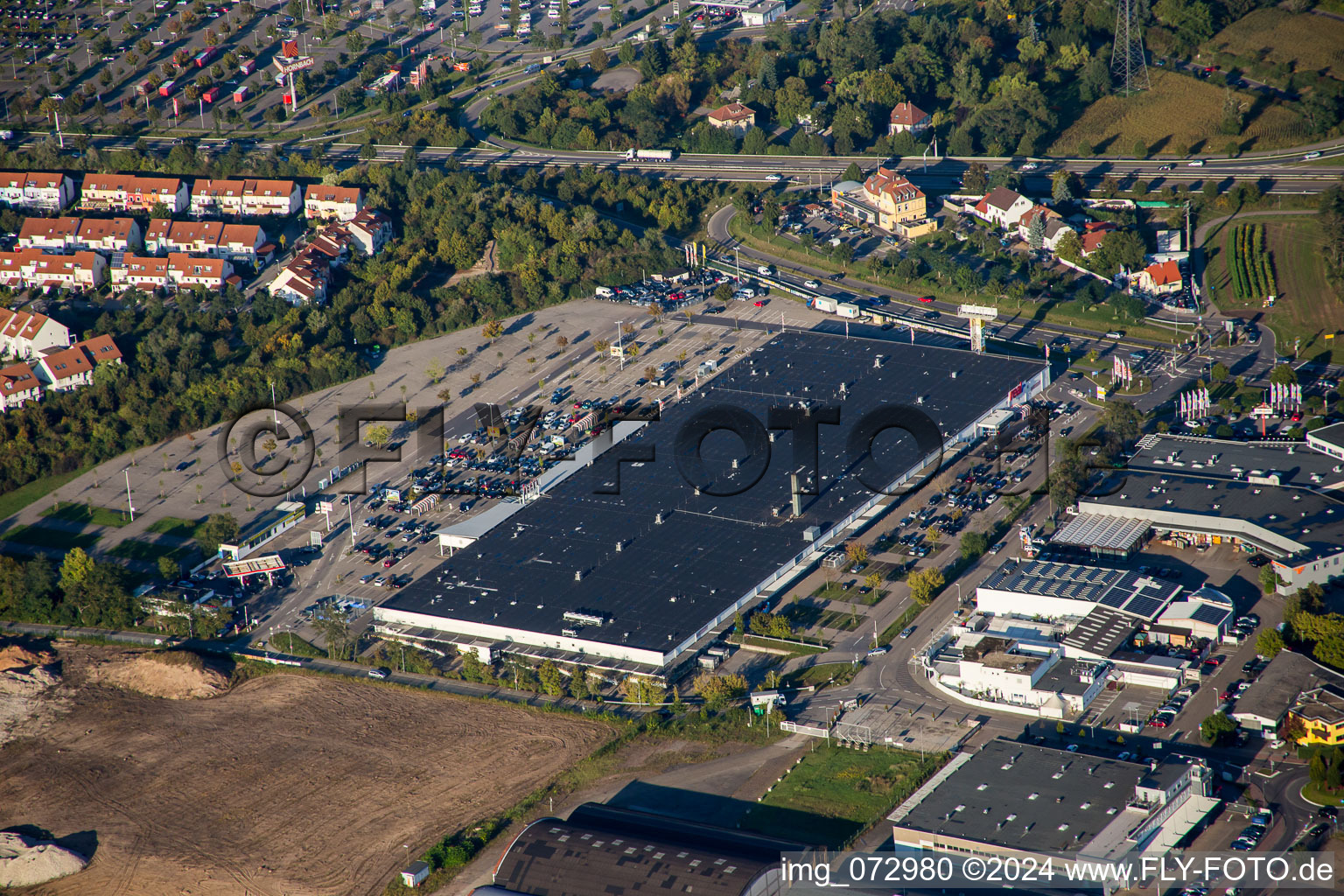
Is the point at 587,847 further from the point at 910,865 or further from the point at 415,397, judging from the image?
the point at 415,397

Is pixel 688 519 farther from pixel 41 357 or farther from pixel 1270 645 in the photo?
pixel 41 357

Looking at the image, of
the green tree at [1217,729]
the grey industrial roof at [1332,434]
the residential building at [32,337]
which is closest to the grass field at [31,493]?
the residential building at [32,337]

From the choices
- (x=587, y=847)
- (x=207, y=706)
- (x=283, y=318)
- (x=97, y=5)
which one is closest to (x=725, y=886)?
(x=587, y=847)

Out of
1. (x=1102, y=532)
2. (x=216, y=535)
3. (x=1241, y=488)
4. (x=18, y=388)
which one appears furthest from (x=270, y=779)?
Result: (x=1241, y=488)

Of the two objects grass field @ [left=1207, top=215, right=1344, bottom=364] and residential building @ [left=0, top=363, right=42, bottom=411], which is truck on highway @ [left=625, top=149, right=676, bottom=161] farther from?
residential building @ [left=0, top=363, right=42, bottom=411]

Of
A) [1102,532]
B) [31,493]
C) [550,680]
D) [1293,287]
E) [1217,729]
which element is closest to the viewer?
[1217,729]

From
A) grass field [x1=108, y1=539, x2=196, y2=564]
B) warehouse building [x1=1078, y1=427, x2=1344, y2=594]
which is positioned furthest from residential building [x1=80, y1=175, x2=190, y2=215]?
warehouse building [x1=1078, y1=427, x2=1344, y2=594]
